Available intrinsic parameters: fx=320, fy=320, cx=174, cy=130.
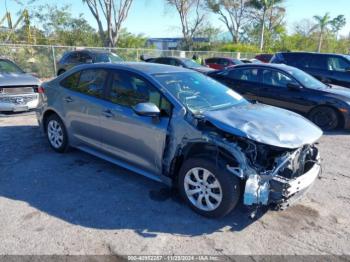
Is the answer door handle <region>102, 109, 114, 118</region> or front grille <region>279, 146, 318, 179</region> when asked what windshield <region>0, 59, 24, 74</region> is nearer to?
door handle <region>102, 109, 114, 118</region>

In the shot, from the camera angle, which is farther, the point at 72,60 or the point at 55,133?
the point at 72,60

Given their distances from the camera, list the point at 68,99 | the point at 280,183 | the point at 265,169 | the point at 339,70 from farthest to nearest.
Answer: the point at 339,70 → the point at 68,99 → the point at 265,169 → the point at 280,183

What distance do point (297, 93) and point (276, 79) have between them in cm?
68

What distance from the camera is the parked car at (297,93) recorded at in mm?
7625

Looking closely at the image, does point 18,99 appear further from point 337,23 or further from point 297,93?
point 337,23

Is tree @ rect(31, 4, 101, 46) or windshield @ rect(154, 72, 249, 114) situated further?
tree @ rect(31, 4, 101, 46)

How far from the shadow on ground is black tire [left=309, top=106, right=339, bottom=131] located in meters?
4.98

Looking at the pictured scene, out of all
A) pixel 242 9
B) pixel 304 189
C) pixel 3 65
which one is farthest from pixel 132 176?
pixel 242 9

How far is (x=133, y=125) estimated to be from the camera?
411cm

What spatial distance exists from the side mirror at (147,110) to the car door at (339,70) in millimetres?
9212

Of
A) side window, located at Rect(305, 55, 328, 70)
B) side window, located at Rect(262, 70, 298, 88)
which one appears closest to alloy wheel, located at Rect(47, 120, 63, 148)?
side window, located at Rect(262, 70, 298, 88)

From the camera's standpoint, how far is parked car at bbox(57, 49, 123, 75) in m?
13.1

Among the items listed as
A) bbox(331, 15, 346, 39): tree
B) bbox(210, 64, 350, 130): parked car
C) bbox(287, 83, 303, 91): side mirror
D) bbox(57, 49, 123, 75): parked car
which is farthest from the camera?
bbox(331, 15, 346, 39): tree

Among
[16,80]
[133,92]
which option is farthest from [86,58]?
[133,92]
